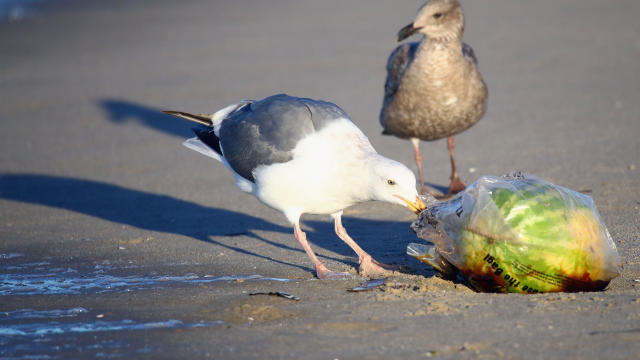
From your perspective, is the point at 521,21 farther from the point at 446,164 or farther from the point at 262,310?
the point at 262,310

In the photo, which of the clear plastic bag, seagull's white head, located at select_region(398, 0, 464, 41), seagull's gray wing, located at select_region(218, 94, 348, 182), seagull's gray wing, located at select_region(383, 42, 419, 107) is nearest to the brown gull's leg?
seagull's gray wing, located at select_region(383, 42, 419, 107)

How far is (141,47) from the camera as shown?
15125 millimetres

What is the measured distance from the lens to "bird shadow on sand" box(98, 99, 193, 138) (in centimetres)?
1026

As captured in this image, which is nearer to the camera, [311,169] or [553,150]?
[311,169]

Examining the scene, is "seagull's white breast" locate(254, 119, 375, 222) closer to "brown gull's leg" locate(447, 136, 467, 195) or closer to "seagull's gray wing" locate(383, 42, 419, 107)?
"brown gull's leg" locate(447, 136, 467, 195)

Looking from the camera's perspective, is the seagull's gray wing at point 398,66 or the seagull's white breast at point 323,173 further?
the seagull's gray wing at point 398,66

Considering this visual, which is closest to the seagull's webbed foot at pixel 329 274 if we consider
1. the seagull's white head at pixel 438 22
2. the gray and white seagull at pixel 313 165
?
the gray and white seagull at pixel 313 165

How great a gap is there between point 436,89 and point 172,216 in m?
2.56

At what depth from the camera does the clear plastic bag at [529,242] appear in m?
4.41

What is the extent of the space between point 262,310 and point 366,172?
3.77 feet

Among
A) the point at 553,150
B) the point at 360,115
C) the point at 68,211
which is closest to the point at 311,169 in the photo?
the point at 68,211

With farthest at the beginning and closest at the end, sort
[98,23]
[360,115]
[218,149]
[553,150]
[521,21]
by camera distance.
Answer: [98,23], [521,21], [360,115], [553,150], [218,149]

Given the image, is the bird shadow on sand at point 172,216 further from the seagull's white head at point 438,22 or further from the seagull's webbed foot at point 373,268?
the seagull's white head at point 438,22

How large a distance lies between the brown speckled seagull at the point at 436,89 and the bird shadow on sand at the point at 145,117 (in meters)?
3.23
